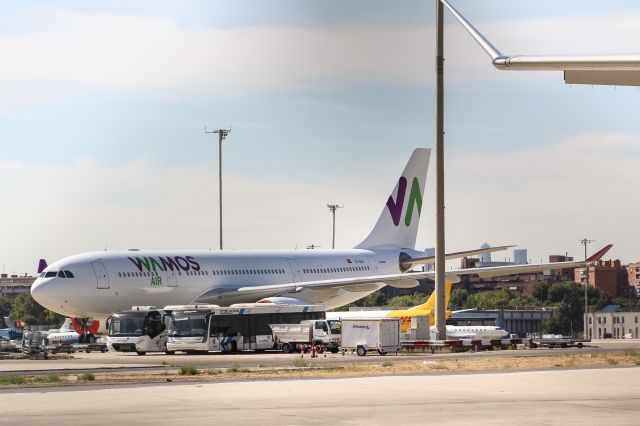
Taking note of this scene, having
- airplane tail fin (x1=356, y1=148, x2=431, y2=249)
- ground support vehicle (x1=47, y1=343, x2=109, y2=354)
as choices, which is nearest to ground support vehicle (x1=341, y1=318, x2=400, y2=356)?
ground support vehicle (x1=47, y1=343, x2=109, y2=354)

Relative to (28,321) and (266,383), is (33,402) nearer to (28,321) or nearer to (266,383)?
(266,383)

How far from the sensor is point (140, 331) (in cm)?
6806

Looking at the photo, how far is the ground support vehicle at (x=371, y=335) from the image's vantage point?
60094 millimetres

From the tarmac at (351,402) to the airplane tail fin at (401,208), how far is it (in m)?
54.1

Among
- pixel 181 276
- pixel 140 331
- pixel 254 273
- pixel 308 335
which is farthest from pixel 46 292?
pixel 308 335

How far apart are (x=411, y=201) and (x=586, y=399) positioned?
6432cm

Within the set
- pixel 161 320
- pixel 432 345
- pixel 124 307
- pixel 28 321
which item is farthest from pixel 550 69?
pixel 28 321

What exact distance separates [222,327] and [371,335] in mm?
9574

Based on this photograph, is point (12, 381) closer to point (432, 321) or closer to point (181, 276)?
point (181, 276)

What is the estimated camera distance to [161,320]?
226 ft

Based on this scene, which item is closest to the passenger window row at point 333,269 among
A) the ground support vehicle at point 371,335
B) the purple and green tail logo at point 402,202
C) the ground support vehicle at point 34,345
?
the purple and green tail logo at point 402,202

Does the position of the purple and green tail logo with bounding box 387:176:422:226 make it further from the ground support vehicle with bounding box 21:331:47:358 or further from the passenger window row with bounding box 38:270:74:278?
the ground support vehicle with bounding box 21:331:47:358

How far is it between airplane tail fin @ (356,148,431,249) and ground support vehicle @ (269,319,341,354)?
25291 mm

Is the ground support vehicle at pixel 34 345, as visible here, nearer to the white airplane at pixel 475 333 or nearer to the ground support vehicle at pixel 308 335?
the ground support vehicle at pixel 308 335
